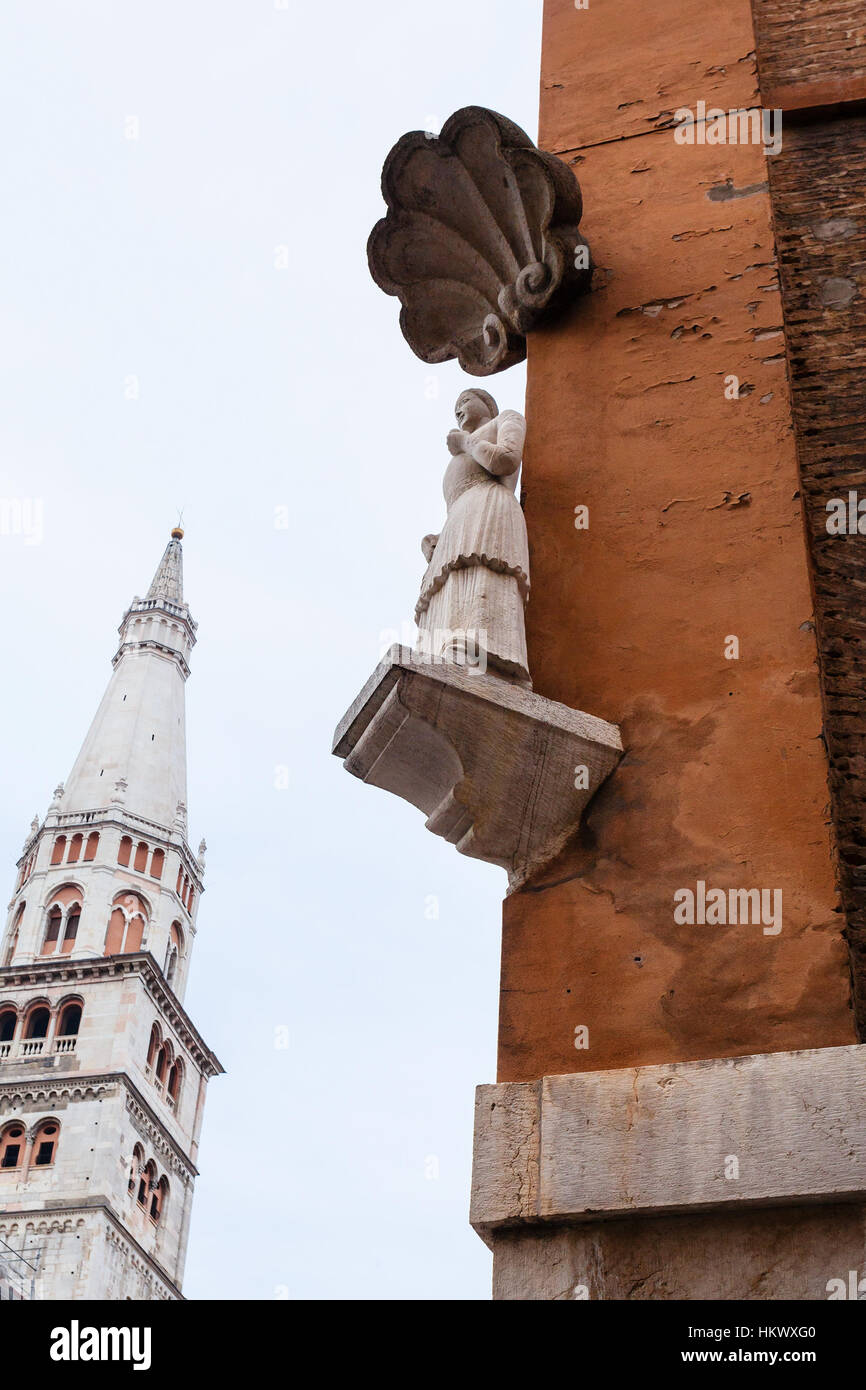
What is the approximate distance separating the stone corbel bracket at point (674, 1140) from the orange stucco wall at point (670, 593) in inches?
7.1

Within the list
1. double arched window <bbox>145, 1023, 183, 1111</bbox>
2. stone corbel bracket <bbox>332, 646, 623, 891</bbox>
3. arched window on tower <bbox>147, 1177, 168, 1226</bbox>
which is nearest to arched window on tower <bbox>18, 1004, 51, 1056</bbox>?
double arched window <bbox>145, 1023, 183, 1111</bbox>

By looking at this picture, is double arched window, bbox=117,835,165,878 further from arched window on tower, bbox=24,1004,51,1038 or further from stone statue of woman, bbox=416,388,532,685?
stone statue of woman, bbox=416,388,532,685

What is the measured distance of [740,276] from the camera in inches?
232

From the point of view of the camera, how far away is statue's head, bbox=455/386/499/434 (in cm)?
591

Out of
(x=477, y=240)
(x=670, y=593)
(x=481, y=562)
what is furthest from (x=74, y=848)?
(x=670, y=593)

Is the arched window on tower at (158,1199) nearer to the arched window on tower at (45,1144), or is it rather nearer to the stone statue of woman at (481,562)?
the arched window on tower at (45,1144)

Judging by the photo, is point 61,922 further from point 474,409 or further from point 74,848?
point 474,409

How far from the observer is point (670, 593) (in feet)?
17.0

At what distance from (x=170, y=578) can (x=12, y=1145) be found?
32.3 meters

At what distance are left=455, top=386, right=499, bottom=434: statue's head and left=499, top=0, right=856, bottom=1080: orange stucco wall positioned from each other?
0.17m

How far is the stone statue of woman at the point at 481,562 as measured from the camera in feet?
16.0

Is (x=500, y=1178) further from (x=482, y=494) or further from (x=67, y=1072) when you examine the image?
(x=67, y=1072)

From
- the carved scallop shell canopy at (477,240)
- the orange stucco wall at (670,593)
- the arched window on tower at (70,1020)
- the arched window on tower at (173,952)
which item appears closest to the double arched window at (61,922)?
the arched window on tower at (70,1020)

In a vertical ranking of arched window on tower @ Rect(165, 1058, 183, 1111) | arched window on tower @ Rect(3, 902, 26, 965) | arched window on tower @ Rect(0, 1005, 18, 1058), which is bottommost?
arched window on tower @ Rect(165, 1058, 183, 1111)
